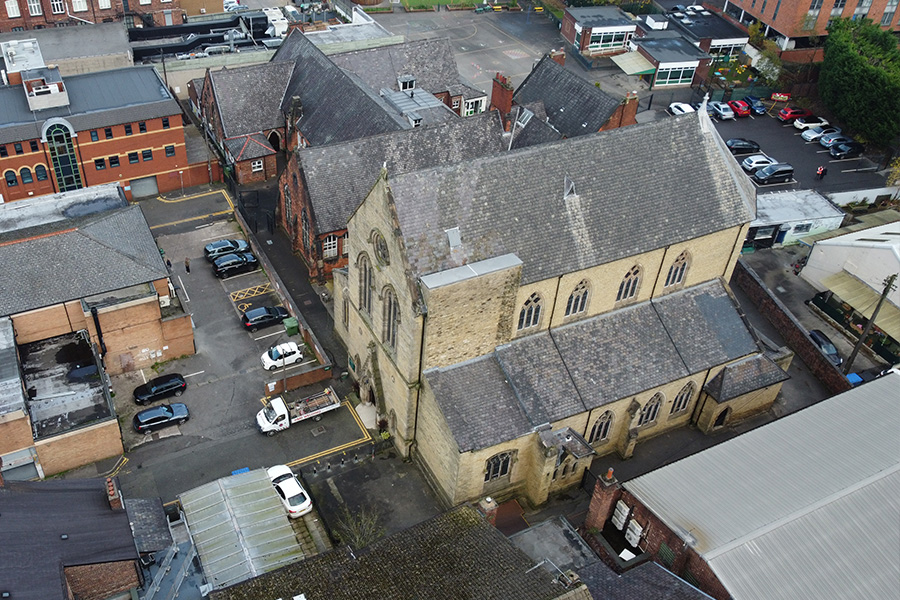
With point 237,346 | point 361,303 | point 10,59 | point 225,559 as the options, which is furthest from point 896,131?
point 10,59

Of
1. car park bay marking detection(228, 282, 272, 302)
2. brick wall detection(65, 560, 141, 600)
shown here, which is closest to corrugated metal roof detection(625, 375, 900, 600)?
brick wall detection(65, 560, 141, 600)

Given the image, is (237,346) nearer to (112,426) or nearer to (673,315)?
(112,426)

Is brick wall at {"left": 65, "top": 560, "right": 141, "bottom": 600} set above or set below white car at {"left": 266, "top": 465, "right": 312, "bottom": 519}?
above

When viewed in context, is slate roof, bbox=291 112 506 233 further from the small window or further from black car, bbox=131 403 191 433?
the small window

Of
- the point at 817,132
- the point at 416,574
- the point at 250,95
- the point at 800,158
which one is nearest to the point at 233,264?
the point at 250,95

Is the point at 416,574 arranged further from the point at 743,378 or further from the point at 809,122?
the point at 809,122

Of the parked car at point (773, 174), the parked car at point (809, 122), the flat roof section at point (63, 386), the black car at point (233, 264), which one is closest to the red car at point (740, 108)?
the parked car at point (809, 122)

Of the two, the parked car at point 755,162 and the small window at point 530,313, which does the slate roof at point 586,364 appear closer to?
the small window at point 530,313
